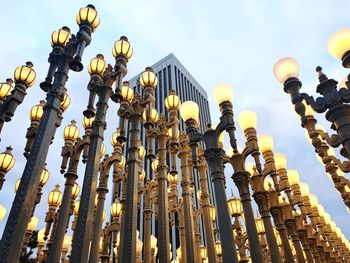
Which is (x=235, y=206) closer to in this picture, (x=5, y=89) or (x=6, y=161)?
(x=6, y=161)

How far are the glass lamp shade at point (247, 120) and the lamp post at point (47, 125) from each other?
480 centimetres

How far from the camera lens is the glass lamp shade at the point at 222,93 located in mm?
7980

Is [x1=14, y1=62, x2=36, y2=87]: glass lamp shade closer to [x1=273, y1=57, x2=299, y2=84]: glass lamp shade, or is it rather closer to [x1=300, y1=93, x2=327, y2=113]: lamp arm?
[x1=273, y1=57, x2=299, y2=84]: glass lamp shade

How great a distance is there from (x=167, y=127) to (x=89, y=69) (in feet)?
10.0

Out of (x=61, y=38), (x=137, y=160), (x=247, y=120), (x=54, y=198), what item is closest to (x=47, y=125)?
(x=137, y=160)

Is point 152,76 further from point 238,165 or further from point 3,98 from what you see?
point 3,98

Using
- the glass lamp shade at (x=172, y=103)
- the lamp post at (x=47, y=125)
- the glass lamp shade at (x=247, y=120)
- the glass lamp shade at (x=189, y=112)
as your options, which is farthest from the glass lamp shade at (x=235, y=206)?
the lamp post at (x=47, y=125)

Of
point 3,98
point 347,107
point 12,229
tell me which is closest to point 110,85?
point 3,98

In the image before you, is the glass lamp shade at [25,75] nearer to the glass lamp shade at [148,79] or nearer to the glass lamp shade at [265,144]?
the glass lamp shade at [148,79]

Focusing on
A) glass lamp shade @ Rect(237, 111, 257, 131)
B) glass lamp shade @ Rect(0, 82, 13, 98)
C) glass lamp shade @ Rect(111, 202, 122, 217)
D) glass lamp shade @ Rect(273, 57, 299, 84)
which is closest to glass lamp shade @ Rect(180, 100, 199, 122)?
glass lamp shade @ Rect(237, 111, 257, 131)

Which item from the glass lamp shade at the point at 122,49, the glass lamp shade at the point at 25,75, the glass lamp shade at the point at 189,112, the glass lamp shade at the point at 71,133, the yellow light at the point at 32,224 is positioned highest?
the glass lamp shade at the point at 122,49

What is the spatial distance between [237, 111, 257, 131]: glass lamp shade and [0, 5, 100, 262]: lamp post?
15.8 feet

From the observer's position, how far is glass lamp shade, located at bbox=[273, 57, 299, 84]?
22.0 feet

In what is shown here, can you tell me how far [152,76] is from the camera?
972cm
